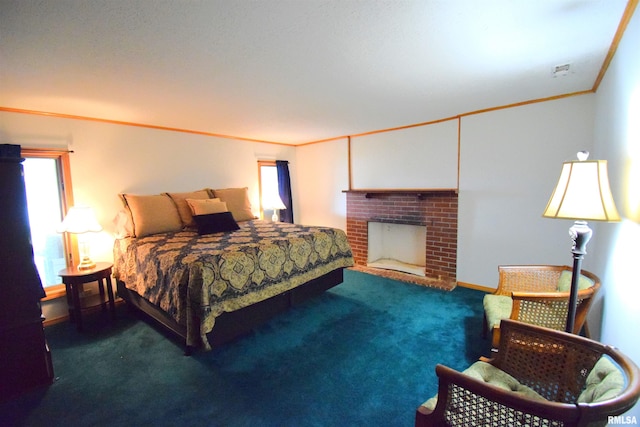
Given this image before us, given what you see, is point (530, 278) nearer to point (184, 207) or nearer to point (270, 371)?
point (270, 371)

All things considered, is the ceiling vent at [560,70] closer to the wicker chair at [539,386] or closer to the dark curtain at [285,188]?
the wicker chair at [539,386]

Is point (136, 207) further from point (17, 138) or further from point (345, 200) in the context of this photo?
point (345, 200)

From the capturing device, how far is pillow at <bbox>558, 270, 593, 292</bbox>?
1.82 metres

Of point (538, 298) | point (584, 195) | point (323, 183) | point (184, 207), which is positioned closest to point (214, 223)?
point (184, 207)

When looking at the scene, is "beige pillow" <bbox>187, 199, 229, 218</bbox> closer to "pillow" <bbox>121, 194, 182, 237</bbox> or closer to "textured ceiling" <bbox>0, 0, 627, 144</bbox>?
"pillow" <bbox>121, 194, 182, 237</bbox>

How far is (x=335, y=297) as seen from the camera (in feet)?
11.3

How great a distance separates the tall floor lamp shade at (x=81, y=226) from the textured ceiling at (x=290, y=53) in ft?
3.40

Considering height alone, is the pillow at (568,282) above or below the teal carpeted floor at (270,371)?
above

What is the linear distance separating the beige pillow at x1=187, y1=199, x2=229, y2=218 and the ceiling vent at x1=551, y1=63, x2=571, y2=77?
144 inches

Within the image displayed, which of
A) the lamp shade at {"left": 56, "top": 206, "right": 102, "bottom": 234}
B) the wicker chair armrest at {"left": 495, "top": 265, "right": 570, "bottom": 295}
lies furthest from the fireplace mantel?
the lamp shade at {"left": 56, "top": 206, "right": 102, "bottom": 234}

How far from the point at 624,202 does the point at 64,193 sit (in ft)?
15.2

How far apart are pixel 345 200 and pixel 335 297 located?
6.57 feet

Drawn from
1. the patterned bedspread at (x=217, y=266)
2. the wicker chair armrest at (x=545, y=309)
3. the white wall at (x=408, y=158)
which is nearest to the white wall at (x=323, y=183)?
the white wall at (x=408, y=158)

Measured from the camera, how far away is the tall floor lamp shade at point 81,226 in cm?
276
